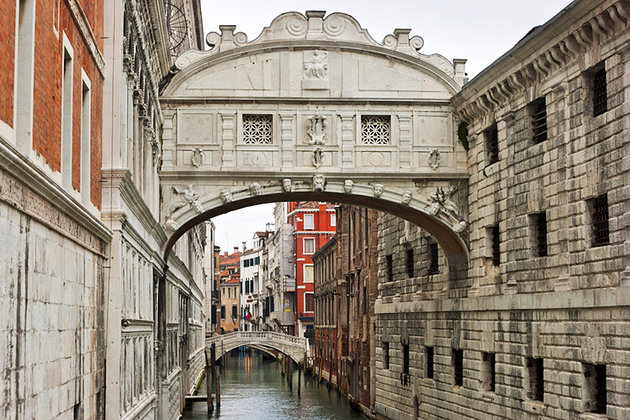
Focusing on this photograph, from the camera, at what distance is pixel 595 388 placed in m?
14.7

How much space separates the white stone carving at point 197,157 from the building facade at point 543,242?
17.0 ft

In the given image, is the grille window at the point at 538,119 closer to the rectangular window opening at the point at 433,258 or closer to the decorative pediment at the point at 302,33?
the decorative pediment at the point at 302,33

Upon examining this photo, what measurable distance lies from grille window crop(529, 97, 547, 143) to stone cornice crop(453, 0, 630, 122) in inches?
15.2

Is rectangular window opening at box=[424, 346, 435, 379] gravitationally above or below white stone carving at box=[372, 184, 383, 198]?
below

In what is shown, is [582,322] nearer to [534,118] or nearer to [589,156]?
[589,156]

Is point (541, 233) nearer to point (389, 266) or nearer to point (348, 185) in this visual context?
point (348, 185)

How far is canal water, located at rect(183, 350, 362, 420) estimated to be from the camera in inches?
1348

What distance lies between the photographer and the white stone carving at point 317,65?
1997 cm

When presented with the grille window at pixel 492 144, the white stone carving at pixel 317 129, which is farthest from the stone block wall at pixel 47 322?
the grille window at pixel 492 144

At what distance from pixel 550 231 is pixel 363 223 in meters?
16.3

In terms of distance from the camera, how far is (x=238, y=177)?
1983cm

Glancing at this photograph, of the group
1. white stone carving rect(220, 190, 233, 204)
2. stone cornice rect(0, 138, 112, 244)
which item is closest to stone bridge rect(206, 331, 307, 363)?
white stone carving rect(220, 190, 233, 204)

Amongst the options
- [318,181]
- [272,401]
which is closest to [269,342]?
[272,401]

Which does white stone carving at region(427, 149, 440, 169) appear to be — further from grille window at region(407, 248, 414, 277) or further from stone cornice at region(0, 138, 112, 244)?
stone cornice at region(0, 138, 112, 244)
